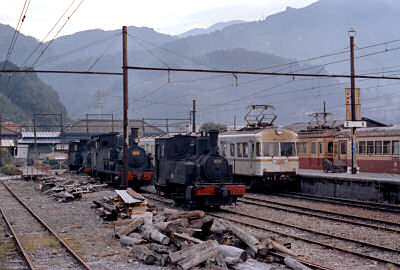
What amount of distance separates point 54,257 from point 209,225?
3.40m

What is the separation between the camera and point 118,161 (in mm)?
24734

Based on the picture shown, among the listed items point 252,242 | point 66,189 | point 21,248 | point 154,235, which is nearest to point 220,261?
point 252,242

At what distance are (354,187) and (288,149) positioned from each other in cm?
364

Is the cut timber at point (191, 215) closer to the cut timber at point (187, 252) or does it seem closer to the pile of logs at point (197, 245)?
the pile of logs at point (197, 245)

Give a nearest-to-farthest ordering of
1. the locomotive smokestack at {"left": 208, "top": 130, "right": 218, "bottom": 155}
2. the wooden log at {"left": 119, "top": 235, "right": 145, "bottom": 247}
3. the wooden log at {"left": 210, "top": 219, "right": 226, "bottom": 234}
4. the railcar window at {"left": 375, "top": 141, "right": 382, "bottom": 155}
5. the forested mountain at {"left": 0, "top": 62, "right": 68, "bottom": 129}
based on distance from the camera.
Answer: the wooden log at {"left": 210, "top": 219, "right": 226, "bottom": 234} → the wooden log at {"left": 119, "top": 235, "right": 145, "bottom": 247} → the locomotive smokestack at {"left": 208, "top": 130, "right": 218, "bottom": 155} → the railcar window at {"left": 375, "top": 141, "right": 382, "bottom": 155} → the forested mountain at {"left": 0, "top": 62, "right": 68, "bottom": 129}

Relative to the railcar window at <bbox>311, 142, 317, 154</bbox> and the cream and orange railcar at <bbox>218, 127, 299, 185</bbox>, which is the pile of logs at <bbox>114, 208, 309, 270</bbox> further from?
the railcar window at <bbox>311, 142, 317, 154</bbox>

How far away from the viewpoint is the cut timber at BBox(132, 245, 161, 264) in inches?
363

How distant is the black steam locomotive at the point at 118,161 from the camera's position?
2402 centimetres

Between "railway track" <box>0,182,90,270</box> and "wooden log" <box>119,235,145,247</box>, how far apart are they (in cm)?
128

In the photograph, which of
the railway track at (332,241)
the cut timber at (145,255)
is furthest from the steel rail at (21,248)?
the railway track at (332,241)

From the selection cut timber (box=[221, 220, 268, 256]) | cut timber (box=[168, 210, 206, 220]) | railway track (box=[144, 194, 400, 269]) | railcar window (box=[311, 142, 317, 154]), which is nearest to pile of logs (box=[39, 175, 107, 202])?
railway track (box=[144, 194, 400, 269])

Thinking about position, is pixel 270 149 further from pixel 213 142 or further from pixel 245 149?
pixel 213 142

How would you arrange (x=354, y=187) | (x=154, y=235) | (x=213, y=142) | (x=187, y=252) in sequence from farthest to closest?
1. (x=354, y=187)
2. (x=213, y=142)
3. (x=154, y=235)
4. (x=187, y=252)

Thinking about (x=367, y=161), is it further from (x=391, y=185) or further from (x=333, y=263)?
(x=333, y=263)
